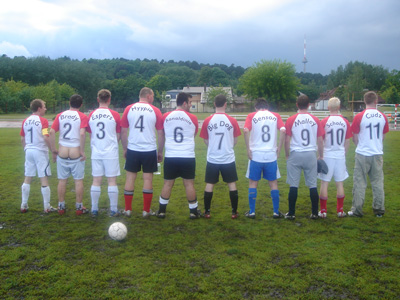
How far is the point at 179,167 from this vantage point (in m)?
6.02

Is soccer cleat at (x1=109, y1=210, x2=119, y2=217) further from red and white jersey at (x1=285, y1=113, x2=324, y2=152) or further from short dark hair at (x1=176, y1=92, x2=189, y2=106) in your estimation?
red and white jersey at (x1=285, y1=113, x2=324, y2=152)

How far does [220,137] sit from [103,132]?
2.09 m

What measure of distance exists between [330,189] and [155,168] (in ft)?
15.3

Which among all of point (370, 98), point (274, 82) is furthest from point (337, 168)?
point (274, 82)

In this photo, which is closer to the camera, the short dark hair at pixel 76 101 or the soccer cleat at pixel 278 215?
the soccer cleat at pixel 278 215

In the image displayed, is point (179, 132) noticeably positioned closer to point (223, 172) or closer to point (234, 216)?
point (223, 172)

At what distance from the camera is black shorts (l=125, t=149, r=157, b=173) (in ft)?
20.0

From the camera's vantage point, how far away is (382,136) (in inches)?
248

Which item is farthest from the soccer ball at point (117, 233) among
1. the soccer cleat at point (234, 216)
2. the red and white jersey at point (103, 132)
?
the soccer cleat at point (234, 216)

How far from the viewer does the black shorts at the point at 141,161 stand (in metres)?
6.11

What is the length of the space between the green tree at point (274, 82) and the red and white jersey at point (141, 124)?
2767 inches

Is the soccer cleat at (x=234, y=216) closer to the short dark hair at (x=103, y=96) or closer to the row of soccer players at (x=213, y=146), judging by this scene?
the row of soccer players at (x=213, y=146)

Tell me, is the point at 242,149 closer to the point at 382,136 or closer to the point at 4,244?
the point at 382,136

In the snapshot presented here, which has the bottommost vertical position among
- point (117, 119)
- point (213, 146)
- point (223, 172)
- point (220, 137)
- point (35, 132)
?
point (223, 172)
